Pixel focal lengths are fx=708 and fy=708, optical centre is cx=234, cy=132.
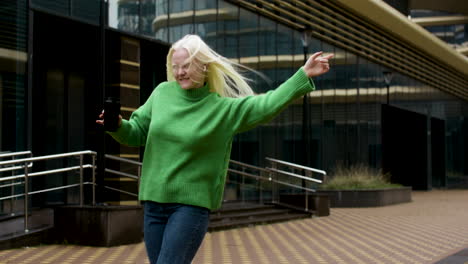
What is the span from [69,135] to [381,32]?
17450 mm

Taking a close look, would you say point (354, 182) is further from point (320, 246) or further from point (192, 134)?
point (192, 134)

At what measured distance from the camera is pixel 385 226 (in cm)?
1493

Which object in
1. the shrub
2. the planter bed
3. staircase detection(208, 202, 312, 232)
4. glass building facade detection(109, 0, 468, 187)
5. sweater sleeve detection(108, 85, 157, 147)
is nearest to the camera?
sweater sleeve detection(108, 85, 157, 147)

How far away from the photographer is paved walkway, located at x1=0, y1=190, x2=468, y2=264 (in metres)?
9.45

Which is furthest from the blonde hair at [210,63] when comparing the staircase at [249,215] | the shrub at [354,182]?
the shrub at [354,182]

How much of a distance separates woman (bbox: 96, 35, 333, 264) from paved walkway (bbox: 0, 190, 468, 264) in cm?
592

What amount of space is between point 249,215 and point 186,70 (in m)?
12.1

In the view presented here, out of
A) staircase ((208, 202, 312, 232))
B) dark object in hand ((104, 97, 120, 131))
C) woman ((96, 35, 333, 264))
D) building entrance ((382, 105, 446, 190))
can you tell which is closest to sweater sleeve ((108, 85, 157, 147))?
woman ((96, 35, 333, 264))

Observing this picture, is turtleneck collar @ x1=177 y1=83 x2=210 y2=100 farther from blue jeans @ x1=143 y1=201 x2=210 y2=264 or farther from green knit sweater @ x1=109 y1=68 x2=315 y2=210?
blue jeans @ x1=143 y1=201 x2=210 y2=264

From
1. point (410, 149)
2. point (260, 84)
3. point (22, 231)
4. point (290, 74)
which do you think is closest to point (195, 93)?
point (22, 231)

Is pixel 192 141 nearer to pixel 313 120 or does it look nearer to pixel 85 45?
pixel 85 45

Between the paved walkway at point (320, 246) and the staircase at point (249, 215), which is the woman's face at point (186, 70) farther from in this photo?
the staircase at point (249, 215)

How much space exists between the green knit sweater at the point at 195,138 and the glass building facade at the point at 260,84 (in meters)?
4.02

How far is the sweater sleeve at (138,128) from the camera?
3.54 meters
